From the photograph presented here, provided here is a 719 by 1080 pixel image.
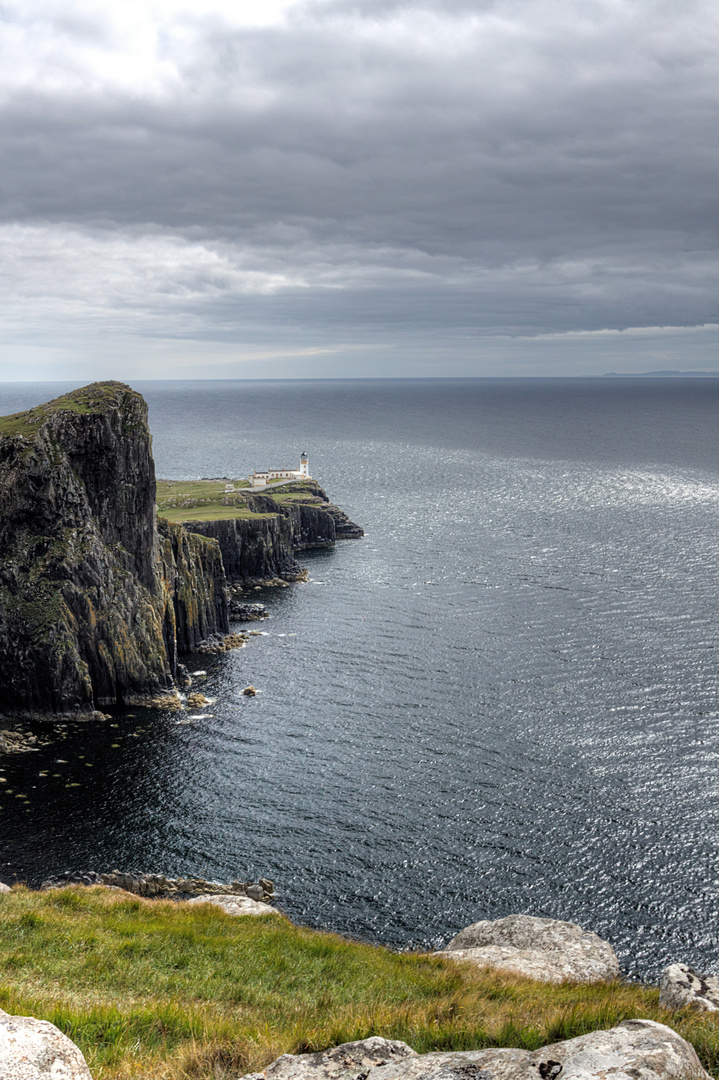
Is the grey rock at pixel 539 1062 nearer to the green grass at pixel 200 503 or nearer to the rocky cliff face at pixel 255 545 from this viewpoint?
the rocky cliff face at pixel 255 545

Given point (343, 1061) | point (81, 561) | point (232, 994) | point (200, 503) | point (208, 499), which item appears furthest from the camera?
point (208, 499)

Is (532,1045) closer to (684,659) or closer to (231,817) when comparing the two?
(231,817)

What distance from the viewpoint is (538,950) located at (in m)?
32.0

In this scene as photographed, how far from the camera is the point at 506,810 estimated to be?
180 ft

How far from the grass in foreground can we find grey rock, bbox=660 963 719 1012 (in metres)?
0.55

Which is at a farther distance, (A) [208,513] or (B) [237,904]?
(A) [208,513]

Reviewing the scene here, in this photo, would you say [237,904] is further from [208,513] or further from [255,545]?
[208,513]

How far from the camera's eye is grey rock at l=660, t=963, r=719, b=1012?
76.8 ft

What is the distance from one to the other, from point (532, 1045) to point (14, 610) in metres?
67.5

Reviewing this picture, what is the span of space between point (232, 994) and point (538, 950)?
48.9ft

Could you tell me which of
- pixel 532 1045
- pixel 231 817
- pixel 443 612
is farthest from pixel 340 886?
pixel 443 612

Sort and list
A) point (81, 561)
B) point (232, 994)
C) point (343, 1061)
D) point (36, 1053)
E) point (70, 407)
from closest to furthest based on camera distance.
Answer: point (36, 1053), point (343, 1061), point (232, 994), point (81, 561), point (70, 407)

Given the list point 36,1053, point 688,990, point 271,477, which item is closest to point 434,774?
point 688,990

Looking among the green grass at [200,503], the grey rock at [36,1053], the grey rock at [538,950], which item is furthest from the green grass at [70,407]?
the grey rock at [36,1053]
